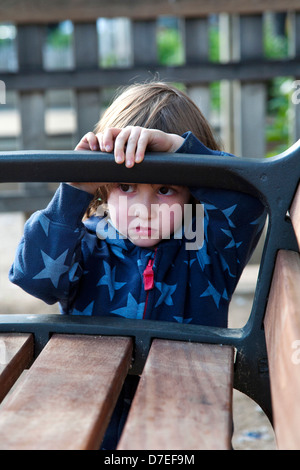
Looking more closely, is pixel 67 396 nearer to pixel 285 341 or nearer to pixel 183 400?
pixel 183 400

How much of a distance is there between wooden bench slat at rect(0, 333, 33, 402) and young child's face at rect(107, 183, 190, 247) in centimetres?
36

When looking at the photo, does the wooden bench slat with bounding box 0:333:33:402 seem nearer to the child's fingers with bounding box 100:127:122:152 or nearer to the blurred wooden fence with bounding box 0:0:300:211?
the child's fingers with bounding box 100:127:122:152

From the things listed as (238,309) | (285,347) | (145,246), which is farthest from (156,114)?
(238,309)

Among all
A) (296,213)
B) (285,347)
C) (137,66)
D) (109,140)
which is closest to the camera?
(285,347)

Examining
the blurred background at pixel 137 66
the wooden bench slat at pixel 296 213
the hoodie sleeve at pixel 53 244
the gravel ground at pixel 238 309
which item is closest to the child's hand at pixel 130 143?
the hoodie sleeve at pixel 53 244

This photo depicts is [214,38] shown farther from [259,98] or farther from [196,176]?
[196,176]

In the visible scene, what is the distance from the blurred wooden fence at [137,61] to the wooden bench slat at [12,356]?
2.30 meters

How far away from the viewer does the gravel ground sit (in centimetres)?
227

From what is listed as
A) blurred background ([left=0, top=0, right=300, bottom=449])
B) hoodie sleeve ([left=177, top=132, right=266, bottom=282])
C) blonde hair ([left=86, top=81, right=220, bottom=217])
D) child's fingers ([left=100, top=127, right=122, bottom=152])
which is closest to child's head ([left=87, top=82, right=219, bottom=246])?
blonde hair ([left=86, top=81, right=220, bottom=217])

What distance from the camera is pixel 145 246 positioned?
1479 mm

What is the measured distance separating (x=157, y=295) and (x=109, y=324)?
284 mm

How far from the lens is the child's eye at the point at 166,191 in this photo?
142cm

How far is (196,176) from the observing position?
1.17 metres

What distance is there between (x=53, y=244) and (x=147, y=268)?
23cm
